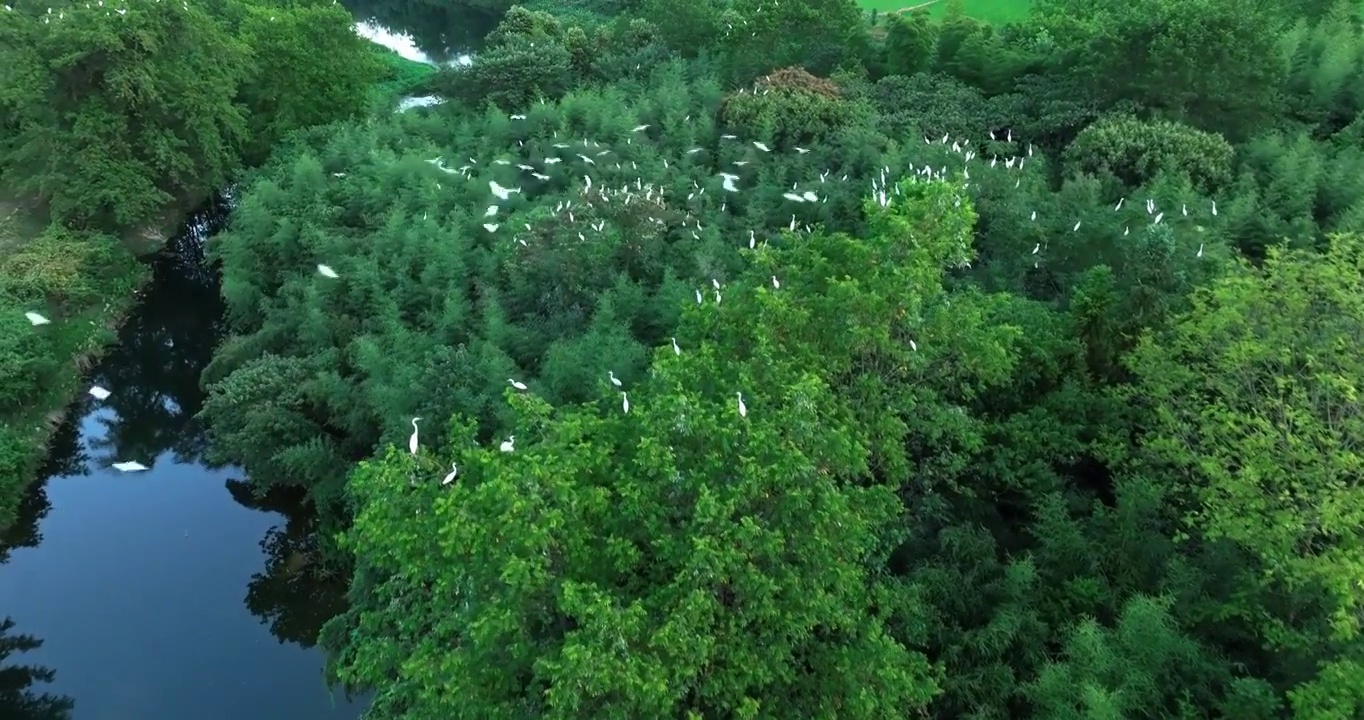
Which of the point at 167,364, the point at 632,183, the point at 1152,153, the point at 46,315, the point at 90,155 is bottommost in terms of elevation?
the point at 167,364

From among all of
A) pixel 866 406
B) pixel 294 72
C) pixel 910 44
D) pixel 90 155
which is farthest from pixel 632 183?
pixel 90 155

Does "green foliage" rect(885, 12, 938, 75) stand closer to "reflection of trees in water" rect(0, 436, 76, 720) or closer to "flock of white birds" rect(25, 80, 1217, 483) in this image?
"flock of white birds" rect(25, 80, 1217, 483)

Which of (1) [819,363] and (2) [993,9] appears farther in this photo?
(2) [993,9]

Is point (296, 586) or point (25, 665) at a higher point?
point (296, 586)

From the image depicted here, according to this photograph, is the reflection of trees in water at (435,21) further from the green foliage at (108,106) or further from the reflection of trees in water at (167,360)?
the reflection of trees in water at (167,360)

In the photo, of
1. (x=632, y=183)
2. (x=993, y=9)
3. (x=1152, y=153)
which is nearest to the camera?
(x=1152, y=153)

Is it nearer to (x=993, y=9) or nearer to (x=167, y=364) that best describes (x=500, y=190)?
(x=167, y=364)

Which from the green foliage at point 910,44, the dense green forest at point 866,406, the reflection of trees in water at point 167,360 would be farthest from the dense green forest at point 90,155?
the green foliage at point 910,44
